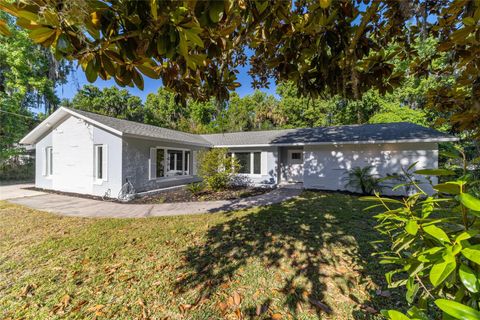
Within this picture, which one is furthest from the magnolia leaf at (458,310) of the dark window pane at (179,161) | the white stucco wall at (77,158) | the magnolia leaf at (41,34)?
the dark window pane at (179,161)

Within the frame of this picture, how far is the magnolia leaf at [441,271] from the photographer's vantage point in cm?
70

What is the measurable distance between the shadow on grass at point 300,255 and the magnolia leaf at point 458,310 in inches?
89.0

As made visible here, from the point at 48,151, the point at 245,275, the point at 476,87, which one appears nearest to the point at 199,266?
the point at 245,275

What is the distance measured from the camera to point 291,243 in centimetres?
423

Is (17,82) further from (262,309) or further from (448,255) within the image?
(448,255)

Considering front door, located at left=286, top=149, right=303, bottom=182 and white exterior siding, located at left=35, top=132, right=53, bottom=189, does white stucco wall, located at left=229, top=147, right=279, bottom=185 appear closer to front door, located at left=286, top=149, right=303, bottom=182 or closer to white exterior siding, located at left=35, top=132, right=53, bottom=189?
front door, located at left=286, top=149, right=303, bottom=182

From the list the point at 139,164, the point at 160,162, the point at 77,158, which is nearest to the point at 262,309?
the point at 139,164

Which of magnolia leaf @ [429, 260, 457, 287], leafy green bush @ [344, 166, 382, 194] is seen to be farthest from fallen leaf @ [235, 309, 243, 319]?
leafy green bush @ [344, 166, 382, 194]

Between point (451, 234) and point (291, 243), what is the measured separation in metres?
3.64

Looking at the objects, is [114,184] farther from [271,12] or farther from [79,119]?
[271,12]

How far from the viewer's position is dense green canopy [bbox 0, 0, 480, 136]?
1.29m

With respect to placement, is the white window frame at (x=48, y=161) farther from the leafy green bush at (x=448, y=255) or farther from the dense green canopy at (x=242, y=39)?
the leafy green bush at (x=448, y=255)

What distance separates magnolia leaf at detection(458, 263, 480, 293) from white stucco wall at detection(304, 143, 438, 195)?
391 inches

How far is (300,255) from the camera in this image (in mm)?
3756
